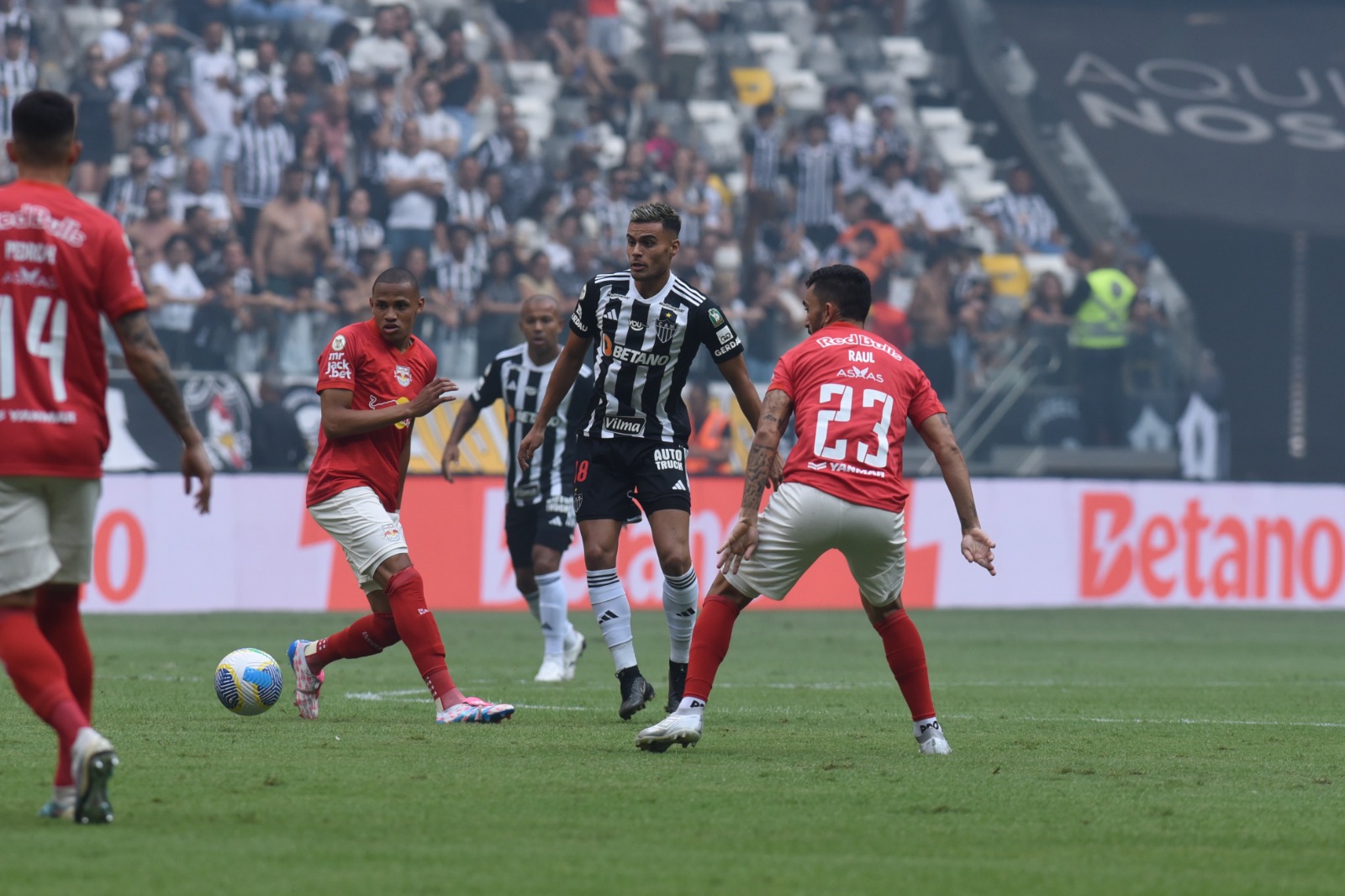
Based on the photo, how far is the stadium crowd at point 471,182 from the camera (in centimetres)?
2022

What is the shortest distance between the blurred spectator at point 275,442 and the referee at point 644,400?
10015 millimetres

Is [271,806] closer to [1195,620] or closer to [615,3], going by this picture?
[1195,620]

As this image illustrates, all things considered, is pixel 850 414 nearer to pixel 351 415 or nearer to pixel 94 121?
pixel 351 415

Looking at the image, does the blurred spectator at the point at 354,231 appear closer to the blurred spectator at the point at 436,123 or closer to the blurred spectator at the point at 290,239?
the blurred spectator at the point at 290,239

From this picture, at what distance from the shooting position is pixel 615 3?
25203mm

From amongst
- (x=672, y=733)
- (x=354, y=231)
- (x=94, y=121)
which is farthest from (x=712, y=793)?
(x=94, y=121)

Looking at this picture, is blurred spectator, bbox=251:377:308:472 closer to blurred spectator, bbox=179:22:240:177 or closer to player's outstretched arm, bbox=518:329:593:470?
blurred spectator, bbox=179:22:240:177

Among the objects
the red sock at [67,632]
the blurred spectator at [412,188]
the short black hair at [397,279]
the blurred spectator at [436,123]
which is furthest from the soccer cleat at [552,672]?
the blurred spectator at [436,123]

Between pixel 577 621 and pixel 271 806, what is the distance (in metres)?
11.8

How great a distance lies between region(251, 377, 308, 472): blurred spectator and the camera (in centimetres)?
1848

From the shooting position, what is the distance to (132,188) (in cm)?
2044

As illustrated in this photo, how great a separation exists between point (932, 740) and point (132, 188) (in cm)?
1511

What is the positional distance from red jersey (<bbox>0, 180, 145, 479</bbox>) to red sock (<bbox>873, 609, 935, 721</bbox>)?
131 inches

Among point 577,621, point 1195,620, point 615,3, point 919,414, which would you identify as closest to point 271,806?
point 919,414
